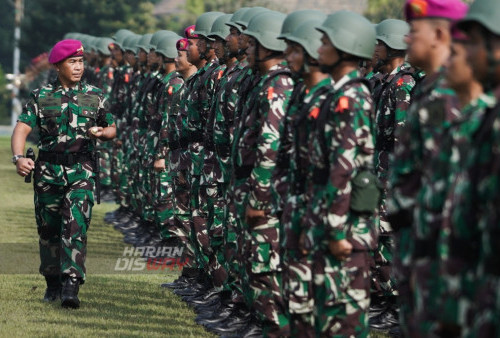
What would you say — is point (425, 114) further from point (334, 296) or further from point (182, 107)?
point (182, 107)

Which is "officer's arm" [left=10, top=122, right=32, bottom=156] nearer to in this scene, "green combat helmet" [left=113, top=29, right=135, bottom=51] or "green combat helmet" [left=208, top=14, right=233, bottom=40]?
"green combat helmet" [left=208, top=14, right=233, bottom=40]

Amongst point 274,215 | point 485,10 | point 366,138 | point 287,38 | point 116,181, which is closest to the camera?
point 485,10

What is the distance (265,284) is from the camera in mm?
9047

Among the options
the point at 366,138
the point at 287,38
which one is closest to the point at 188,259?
the point at 287,38

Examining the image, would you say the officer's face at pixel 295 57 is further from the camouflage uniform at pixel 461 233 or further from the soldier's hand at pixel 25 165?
the soldier's hand at pixel 25 165

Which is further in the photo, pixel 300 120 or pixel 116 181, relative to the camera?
pixel 116 181

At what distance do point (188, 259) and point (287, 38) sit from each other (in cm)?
507

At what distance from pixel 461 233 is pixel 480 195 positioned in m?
0.20

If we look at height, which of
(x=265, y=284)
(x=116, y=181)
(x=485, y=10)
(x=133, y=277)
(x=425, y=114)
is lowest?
(x=116, y=181)

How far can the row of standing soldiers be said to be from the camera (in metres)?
5.06

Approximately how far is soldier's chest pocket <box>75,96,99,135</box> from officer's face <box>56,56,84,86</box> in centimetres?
22

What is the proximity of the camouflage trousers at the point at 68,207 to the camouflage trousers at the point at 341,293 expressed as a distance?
4340 millimetres

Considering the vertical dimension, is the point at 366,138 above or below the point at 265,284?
above

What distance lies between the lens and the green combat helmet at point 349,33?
25.1 ft
